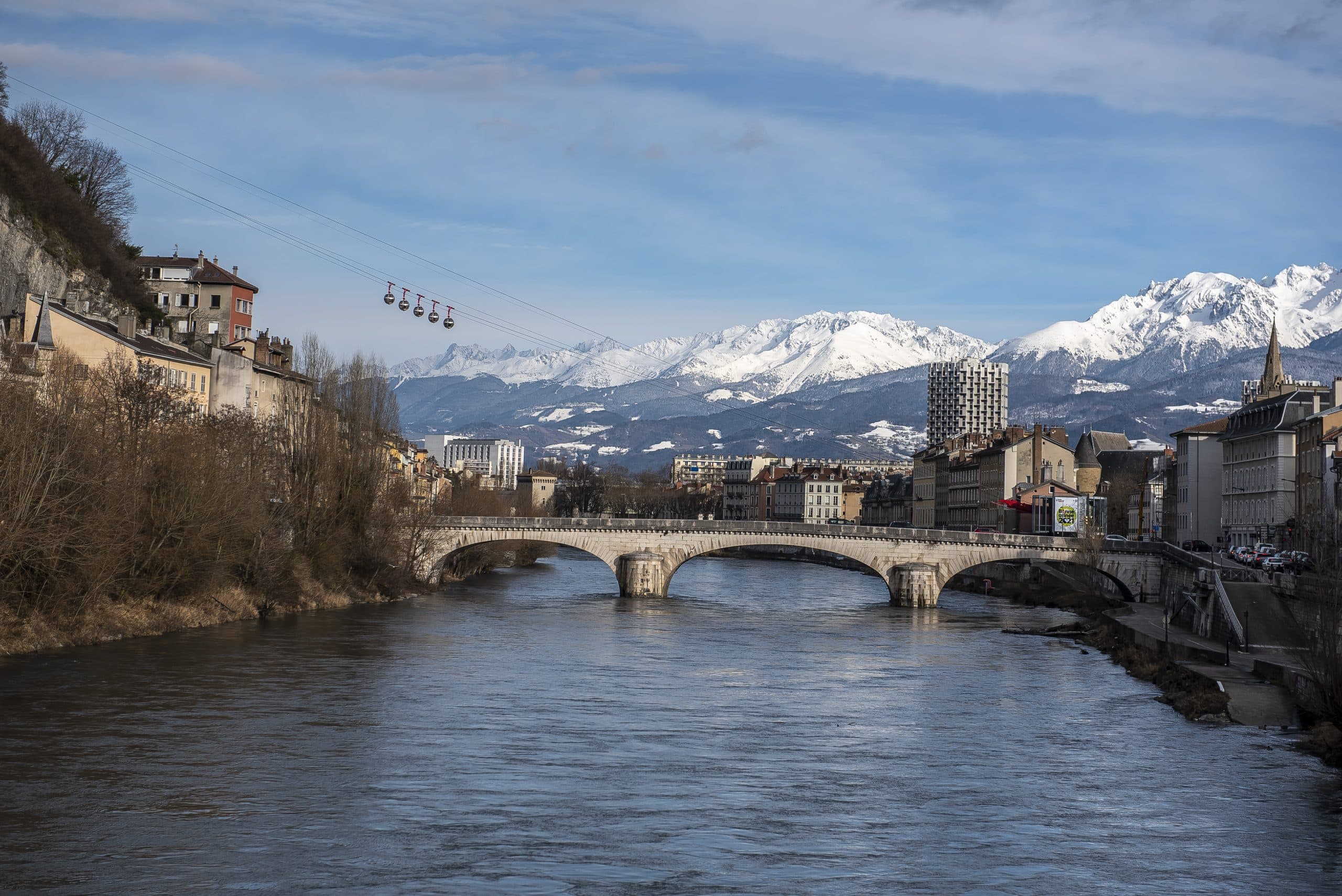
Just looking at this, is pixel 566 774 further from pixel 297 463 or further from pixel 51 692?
pixel 297 463

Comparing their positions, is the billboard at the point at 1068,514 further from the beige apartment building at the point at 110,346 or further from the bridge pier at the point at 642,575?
the beige apartment building at the point at 110,346

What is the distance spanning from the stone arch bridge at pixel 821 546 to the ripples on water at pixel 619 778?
28191 mm

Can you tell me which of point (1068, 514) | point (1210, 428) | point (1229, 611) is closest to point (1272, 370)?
point (1210, 428)

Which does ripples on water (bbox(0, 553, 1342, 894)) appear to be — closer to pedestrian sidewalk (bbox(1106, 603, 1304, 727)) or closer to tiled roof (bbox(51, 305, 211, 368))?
pedestrian sidewalk (bbox(1106, 603, 1304, 727))

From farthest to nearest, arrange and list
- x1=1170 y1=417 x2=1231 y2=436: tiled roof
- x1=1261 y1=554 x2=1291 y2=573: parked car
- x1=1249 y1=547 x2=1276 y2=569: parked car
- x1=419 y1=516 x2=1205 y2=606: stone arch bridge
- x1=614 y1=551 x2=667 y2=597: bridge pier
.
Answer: x1=1170 y1=417 x2=1231 y2=436: tiled roof → x1=614 y1=551 x2=667 y2=597: bridge pier → x1=419 y1=516 x2=1205 y2=606: stone arch bridge → x1=1249 y1=547 x2=1276 y2=569: parked car → x1=1261 y1=554 x2=1291 y2=573: parked car

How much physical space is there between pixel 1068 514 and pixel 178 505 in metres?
64.4

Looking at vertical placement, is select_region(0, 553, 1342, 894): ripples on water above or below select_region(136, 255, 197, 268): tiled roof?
below

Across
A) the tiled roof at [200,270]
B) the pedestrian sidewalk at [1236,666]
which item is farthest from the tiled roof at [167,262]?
the pedestrian sidewalk at [1236,666]

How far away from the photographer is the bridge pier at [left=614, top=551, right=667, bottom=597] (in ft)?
263

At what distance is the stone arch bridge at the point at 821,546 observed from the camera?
7612cm

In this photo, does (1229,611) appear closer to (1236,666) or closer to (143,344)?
(1236,666)

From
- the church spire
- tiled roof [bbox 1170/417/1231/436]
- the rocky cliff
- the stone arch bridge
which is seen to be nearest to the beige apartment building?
the rocky cliff

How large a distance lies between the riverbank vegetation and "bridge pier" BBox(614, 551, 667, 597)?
12.1m

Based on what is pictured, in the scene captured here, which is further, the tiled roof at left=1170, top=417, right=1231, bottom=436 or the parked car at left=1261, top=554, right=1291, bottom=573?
the tiled roof at left=1170, top=417, right=1231, bottom=436
